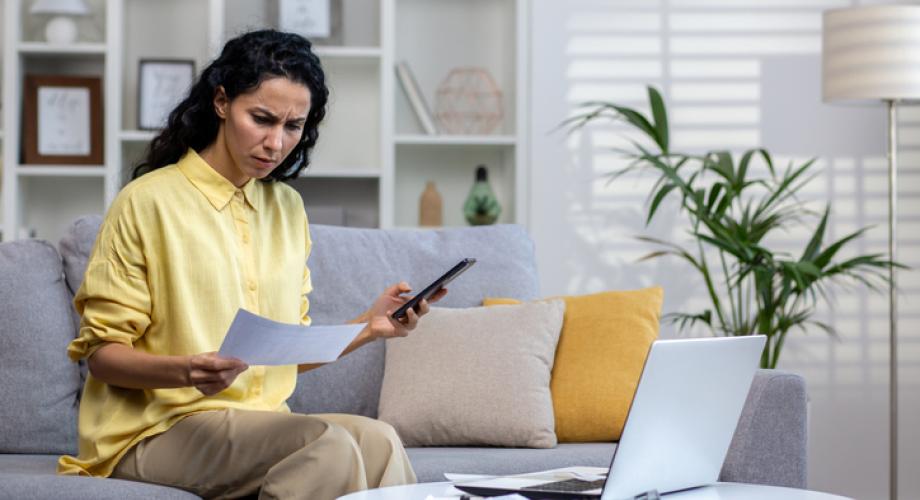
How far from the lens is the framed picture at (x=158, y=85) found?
4.16 m

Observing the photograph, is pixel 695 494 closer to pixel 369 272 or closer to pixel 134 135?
pixel 369 272

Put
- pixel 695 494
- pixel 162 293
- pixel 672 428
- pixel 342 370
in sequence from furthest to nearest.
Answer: pixel 342 370
pixel 162 293
pixel 695 494
pixel 672 428

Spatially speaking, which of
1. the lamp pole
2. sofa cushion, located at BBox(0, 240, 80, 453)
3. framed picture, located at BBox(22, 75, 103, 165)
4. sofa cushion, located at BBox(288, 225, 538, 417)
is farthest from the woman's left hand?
framed picture, located at BBox(22, 75, 103, 165)

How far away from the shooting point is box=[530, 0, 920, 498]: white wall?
4133 mm

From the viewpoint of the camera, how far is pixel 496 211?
4141mm

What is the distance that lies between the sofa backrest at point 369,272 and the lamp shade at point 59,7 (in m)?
1.69

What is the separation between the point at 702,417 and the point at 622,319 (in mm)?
1191

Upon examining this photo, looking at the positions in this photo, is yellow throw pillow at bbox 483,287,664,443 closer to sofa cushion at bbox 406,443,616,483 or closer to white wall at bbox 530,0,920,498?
sofa cushion at bbox 406,443,616,483

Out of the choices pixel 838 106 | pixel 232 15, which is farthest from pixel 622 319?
pixel 232 15

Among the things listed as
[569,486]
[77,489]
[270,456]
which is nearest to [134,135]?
[77,489]

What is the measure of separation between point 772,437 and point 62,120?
9.26 feet

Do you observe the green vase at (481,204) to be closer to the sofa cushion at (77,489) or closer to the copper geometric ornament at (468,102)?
the copper geometric ornament at (468,102)

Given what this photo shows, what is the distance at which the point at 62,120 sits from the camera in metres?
4.12

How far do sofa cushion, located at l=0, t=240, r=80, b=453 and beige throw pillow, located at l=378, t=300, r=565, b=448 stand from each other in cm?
67
